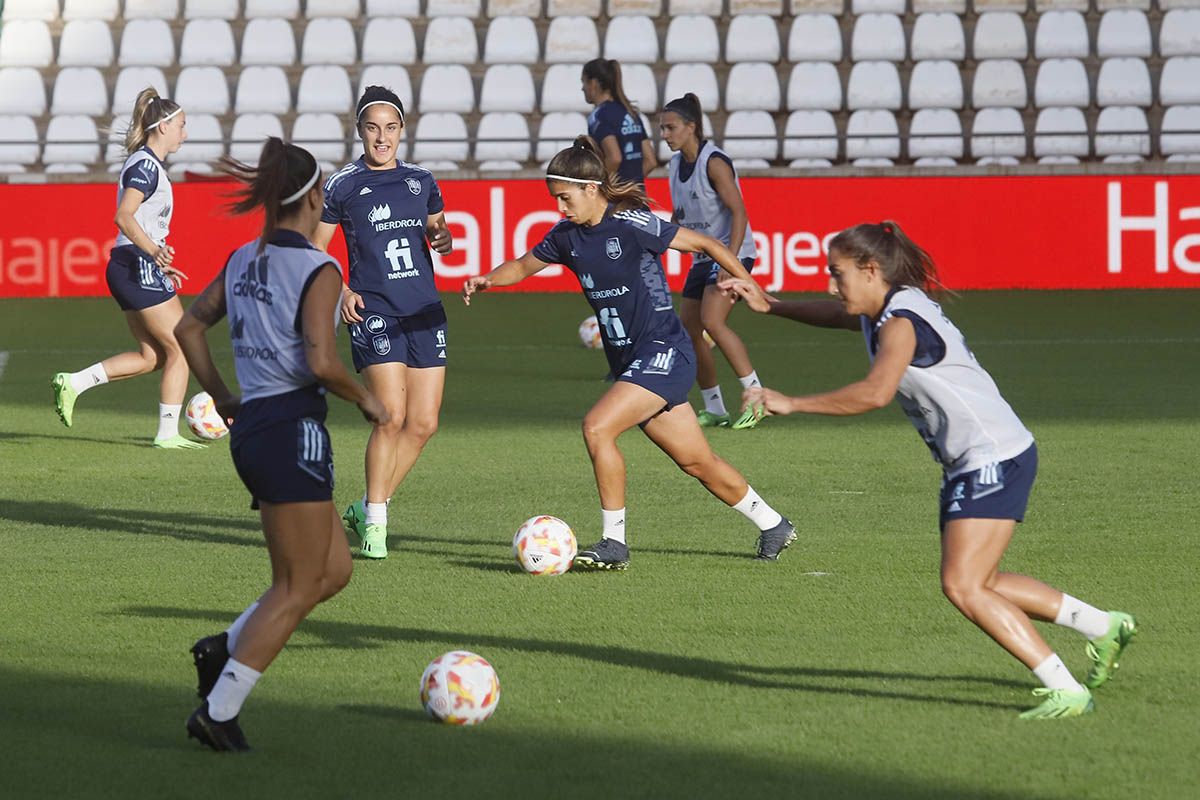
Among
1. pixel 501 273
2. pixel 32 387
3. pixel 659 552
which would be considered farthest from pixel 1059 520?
pixel 32 387

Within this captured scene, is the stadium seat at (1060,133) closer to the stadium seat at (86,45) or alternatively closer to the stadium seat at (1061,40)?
the stadium seat at (1061,40)

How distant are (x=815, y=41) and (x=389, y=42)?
20.4ft

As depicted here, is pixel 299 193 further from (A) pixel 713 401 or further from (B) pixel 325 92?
(B) pixel 325 92

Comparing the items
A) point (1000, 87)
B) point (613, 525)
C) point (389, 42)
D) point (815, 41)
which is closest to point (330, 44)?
point (389, 42)

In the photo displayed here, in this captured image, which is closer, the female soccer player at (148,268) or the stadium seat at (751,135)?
the female soccer player at (148,268)

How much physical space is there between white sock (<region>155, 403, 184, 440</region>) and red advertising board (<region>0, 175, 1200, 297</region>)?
988 cm

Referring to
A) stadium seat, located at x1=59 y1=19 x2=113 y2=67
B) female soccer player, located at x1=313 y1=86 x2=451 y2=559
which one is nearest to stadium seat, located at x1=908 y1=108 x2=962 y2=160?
stadium seat, located at x1=59 y1=19 x2=113 y2=67

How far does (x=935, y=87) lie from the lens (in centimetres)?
2512

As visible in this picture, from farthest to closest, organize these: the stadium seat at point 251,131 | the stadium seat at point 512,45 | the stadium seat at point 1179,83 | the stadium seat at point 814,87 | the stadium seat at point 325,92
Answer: the stadium seat at point 512,45 → the stadium seat at point 325,92 → the stadium seat at point 814,87 → the stadium seat at point 251,131 → the stadium seat at point 1179,83

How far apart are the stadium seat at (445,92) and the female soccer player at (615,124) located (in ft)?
32.6

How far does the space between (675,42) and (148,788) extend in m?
22.2

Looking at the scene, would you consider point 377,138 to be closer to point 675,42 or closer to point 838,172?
point 838,172

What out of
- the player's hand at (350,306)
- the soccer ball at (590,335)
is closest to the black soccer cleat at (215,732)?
the player's hand at (350,306)

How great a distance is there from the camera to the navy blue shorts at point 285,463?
5.18m
